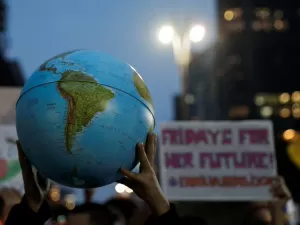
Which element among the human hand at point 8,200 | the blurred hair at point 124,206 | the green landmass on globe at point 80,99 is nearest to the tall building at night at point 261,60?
the blurred hair at point 124,206

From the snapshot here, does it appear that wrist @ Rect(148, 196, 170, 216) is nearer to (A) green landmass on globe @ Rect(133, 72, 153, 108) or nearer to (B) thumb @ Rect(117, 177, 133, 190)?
(B) thumb @ Rect(117, 177, 133, 190)

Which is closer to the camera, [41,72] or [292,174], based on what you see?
[41,72]

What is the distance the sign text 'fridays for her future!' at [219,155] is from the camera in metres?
6.70

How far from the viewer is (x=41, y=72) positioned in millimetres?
2941

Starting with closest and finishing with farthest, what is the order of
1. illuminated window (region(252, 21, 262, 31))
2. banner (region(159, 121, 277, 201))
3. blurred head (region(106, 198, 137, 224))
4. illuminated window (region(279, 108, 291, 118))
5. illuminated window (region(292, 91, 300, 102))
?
blurred head (region(106, 198, 137, 224)) < banner (region(159, 121, 277, 201)) < illuminated window (region(292, 91, 300, 102)) < illuminated window (region(279, 108, 291, 118)) < illuminated window (region(252, 21, 262, 31))

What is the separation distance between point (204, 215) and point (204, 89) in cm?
8590

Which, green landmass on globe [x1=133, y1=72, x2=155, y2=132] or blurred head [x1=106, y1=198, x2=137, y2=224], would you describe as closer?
green landmass on globe [x1=133, y1=72, x2=155, y2=132]

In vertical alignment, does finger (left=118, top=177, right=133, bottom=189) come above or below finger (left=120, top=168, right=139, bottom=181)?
below

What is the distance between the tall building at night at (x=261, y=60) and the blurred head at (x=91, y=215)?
63355 mm

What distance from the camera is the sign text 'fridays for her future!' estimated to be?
670 centimetres

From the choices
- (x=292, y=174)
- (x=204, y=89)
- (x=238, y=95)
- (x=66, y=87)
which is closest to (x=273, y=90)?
(x=238, y=95)

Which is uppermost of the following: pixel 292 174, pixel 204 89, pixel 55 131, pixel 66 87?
pixel 66 87

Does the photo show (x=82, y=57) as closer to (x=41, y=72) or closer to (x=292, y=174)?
(x=41, y=72)

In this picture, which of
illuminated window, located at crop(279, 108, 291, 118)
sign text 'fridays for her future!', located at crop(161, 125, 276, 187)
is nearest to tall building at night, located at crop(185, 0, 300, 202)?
illuminated window, located at crop(279, 108, 291, 118)
